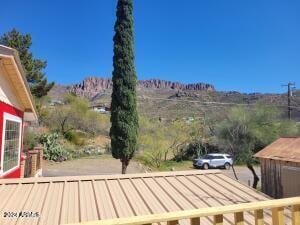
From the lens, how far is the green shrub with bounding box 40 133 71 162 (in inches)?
1277

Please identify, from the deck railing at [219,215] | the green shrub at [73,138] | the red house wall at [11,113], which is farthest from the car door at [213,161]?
the deck railing at [219,215]

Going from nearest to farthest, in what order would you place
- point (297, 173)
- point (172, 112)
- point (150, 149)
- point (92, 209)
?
1. point (92, 209)
2. point (297, 173)
3. point (150, 149)
4. point (172, 112)

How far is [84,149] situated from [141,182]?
110 ft

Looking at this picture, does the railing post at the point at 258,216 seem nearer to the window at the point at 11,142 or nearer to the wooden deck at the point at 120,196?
the wooden deck at the point at 120,196

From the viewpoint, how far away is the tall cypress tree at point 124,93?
21.3 metres

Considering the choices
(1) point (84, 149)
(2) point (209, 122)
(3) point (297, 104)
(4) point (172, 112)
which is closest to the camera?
(1) point (84, 149)

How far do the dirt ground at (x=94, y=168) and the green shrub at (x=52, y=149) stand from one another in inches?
32.8

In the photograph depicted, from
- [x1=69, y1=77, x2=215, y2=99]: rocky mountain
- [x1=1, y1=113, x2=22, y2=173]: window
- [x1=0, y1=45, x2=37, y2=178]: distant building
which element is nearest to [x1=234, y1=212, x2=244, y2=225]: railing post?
[x1=0, y1=45, x2=37, y2=178]: distant building

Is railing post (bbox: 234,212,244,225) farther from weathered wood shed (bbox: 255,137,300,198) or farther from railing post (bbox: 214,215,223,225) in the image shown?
weathered wood shed (bbox: 255,137,300,198)

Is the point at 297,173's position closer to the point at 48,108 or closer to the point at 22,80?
the point at 22,80

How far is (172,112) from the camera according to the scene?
68.9m

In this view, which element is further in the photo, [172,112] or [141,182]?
[172,112]

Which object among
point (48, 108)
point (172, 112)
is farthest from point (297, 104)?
point (48, 108)

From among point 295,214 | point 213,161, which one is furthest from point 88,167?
point 295,214
